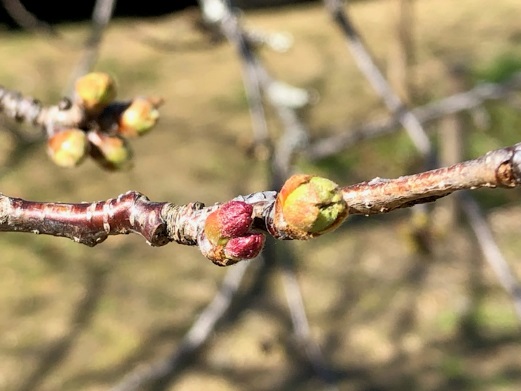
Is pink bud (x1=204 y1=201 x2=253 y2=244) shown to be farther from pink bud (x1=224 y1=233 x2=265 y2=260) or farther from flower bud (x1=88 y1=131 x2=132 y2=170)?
flower bud (x1=88 y1=131 x2=132 y2=170)

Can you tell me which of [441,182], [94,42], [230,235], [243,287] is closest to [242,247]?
[230,235]

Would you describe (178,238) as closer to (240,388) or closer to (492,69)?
(240,388)

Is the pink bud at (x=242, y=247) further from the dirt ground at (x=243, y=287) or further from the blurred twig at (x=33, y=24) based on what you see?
the blurred twig at (x=33, y=24)

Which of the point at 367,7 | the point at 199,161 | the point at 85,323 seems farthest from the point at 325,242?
the point at 367,7

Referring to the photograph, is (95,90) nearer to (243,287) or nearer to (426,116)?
(426,116)

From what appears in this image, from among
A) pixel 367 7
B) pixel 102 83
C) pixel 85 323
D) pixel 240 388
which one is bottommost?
pixel 102 83

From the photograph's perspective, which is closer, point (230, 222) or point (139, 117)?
point (230, 222)

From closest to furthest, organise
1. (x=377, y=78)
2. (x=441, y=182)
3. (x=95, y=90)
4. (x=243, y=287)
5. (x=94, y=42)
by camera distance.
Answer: (x=441, y=182)
(x=95, y=90)
(x=377, y=78)
(x=94, y=42)
(x=243, y=287)
